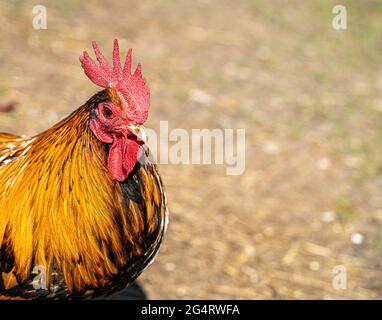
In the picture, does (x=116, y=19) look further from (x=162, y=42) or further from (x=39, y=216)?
(x=39, y=216)

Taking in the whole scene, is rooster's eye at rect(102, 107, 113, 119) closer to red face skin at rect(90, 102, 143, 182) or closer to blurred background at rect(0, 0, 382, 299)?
red face skin at rect(90, 102, 143, 182)

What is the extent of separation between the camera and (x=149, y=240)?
375cm

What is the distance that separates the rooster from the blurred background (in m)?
1.67

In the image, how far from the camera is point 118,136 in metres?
3.37

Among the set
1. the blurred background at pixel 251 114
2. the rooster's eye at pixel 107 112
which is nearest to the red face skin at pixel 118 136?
the rooster's eye at pixel 107 112

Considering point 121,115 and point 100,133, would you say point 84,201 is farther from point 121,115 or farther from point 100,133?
point 121,115

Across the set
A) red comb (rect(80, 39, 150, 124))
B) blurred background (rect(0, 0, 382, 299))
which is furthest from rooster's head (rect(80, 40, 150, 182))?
blurred background (rect(0, 0, 382, 299))

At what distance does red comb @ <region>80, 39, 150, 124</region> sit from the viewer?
10.8ft

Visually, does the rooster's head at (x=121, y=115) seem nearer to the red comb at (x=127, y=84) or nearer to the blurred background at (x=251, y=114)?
the red comb at (x=127, y=84)

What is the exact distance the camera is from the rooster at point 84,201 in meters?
3.39

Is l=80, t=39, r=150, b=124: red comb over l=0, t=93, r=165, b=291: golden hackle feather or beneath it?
over

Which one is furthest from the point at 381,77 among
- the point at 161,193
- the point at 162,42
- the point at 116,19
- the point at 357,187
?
the point at 161,193
